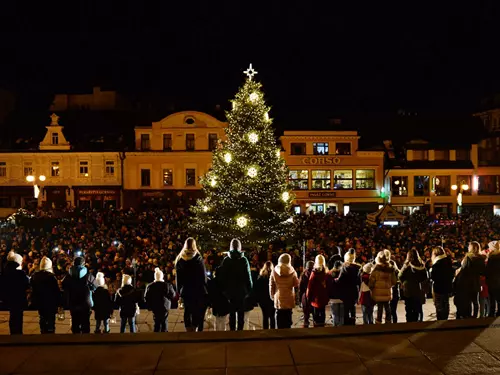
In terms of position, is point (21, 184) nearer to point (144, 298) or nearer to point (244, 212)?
point (244, 212)

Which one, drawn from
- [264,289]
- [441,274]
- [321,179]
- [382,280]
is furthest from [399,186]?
[264,289]

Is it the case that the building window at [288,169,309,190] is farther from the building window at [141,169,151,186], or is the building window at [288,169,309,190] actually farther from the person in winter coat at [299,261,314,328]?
the person in winter coat at [299,261,314,328]

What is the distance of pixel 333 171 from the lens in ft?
134

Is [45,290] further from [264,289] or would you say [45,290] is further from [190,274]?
[264,289]

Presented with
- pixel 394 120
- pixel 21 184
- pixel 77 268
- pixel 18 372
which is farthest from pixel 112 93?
pixel 18 372

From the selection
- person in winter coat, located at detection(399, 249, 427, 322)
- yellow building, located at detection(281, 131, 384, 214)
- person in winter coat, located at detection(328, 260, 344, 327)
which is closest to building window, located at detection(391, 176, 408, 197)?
yellow building, located at detection(281, 131, 384, 214)

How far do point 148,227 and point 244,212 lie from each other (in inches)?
220

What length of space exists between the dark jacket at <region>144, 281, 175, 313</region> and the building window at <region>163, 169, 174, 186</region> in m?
31.7

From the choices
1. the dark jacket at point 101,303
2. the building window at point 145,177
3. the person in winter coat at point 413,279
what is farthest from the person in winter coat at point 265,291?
the building window at point 145,177

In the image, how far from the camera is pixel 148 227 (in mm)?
24344

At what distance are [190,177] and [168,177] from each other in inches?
66.7

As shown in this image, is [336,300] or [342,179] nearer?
[336,300]

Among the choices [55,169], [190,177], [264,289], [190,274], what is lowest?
[264,289]

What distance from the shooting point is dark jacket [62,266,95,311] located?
942 cm
